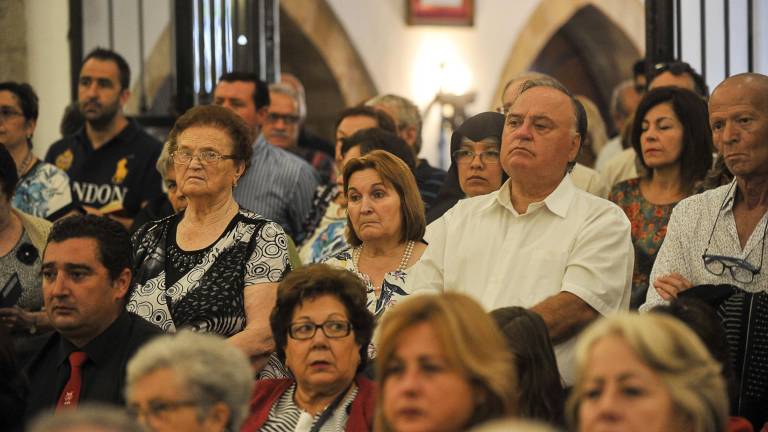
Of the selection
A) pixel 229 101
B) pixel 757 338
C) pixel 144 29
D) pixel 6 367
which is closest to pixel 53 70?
pixel 144 29

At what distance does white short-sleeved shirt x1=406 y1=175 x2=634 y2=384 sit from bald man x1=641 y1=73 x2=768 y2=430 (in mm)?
166

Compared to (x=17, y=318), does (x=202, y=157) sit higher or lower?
higher

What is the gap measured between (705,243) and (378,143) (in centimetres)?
164

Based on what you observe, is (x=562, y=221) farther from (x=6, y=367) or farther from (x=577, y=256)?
(x=6, y=367)

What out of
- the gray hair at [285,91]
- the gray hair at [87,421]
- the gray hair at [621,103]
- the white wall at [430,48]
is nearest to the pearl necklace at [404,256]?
the gray hair at [87,421]

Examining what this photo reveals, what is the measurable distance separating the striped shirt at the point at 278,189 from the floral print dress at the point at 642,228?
1.55 metres

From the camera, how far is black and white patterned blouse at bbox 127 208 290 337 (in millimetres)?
4547

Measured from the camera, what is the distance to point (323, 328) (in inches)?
153

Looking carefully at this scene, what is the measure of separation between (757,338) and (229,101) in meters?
3.38

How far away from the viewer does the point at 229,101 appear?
6703mm

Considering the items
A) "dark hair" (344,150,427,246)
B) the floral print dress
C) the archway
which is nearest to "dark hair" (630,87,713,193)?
the floral print dress

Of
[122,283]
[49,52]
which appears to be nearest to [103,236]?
[122,283]

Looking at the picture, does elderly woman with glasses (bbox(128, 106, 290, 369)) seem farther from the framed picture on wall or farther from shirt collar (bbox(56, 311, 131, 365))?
the framed picture on wall

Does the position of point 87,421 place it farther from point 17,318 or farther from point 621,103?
point 621,103
